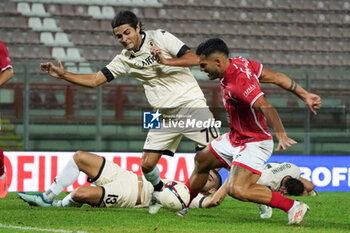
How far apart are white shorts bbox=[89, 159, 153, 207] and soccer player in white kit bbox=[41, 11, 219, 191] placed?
19cm

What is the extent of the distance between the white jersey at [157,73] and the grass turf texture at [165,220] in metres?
1.09

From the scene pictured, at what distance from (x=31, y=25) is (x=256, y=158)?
9.47 meters

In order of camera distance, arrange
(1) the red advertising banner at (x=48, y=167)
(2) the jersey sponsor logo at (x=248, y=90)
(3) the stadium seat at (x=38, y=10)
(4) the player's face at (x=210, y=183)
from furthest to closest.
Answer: (3) the stadium seat at (x=38, y=10), (1) the red advertising banner at (x=48, y=167), (4) the player's face at (x=210, y=183), (2) the jersey sponsor logo at (x=248, y=90)

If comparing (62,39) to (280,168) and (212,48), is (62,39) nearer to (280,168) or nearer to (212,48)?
(280,168)

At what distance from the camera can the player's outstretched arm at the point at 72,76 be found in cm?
Answer: 630

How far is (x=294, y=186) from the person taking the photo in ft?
28.0

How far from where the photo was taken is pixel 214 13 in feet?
48.4

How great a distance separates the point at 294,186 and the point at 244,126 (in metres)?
3.04

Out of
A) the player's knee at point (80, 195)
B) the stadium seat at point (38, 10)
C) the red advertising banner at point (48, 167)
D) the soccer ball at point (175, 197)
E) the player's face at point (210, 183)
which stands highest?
the stadium seat at point (38, 10)

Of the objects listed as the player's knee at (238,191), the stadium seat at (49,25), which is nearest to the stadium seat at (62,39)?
the stadium seat at (49,25)

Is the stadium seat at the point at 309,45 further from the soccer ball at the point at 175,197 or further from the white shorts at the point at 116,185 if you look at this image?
the soccer ball at the point at 175,197

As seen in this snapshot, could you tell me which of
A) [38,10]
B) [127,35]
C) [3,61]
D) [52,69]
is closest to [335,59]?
[38,10]

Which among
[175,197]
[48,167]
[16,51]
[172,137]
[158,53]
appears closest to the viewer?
[175,197]

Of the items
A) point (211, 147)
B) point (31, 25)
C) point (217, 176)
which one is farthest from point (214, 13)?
point (211, 147)
